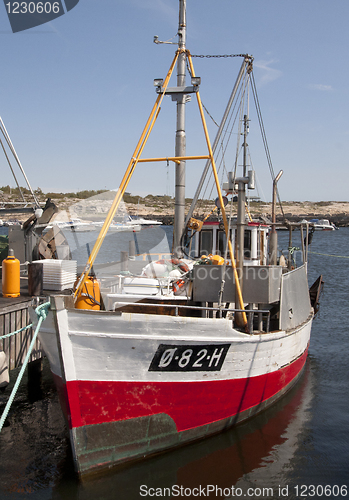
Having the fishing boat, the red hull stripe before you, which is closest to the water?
the fishing boat

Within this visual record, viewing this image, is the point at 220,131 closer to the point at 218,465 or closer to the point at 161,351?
the point at 161,351

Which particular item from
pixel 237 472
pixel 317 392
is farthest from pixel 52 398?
pixel 317 392

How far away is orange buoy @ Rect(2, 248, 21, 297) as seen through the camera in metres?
10.4

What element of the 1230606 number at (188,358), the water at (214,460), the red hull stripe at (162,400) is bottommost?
the water at (214,460)

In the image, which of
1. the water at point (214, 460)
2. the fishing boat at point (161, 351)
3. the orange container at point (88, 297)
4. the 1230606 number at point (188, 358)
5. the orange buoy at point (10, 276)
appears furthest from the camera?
the orange buoy at point (10, 276)

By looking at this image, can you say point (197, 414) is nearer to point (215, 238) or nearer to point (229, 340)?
point (229, 340)

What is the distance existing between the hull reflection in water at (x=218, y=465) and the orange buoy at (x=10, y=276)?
5449mm

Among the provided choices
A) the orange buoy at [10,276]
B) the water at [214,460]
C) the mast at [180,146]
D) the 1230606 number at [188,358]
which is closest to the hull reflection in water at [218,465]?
the water at [214,460]

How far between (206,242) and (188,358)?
5.66m

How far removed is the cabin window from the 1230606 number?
5222 mm

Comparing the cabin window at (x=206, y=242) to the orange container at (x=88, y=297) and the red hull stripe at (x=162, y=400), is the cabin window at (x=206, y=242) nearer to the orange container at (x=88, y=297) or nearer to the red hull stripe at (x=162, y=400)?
the red hull stripe at (x=162, y=400)

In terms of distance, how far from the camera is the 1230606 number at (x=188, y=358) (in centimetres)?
709

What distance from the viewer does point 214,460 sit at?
7820 millimetres

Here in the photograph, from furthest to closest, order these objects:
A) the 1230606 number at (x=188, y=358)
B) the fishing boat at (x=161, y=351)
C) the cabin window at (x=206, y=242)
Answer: the cabin window at (x=206, y=242), the 1230606 number at (x=188, y=358), the fishing boat at (x=161, y=351)
